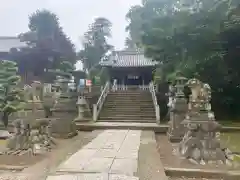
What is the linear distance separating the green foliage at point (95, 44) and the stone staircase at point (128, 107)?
1565 cm

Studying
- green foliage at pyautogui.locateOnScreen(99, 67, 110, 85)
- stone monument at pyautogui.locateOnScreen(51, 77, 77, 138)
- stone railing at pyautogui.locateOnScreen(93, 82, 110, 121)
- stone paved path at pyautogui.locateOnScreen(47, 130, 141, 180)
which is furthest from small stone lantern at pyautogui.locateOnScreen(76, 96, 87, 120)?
stone paved path at pyautogui.locateOnScreen(47, 130, 141, 180)

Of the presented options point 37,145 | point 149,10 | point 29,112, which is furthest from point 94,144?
point 149,10

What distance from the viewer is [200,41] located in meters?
13.8

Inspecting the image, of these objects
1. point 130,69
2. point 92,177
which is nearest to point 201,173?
point 92,177

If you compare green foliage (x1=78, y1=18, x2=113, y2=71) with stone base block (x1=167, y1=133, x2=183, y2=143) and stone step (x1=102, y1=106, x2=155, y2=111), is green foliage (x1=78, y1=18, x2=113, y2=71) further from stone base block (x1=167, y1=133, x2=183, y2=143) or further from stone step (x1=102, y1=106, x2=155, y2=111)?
stone base block (x1=167, y1=133, x2=183, y2=143)

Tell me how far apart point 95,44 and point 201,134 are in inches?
1334

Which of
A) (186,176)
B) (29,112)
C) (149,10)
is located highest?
(149,10)

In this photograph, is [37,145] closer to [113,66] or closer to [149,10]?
[149,10]

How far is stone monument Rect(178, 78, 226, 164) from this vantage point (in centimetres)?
593

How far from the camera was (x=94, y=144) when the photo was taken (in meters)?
7.38

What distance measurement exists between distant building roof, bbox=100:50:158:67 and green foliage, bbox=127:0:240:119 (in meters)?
6.58

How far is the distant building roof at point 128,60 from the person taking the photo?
958 inches

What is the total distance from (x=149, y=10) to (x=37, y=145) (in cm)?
1330

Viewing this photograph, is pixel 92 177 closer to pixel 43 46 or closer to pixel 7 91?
pixel 7 91
